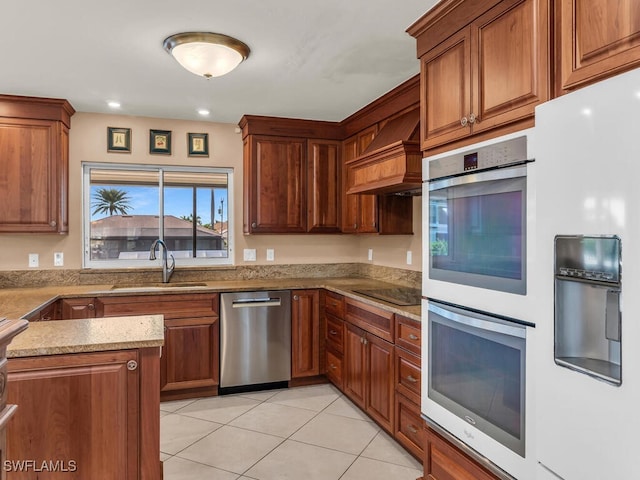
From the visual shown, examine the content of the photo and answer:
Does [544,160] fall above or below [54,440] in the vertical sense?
above

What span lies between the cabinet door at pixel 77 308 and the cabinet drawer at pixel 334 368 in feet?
6.35

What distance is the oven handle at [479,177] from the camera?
1.58 metres

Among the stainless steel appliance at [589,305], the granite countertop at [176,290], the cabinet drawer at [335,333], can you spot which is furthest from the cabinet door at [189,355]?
the stainless steel appliance at [589,305]

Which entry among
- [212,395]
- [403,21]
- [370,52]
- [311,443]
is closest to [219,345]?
[212,395]

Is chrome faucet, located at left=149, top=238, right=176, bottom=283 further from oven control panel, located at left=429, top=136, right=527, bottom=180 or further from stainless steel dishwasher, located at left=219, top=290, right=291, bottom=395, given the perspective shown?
oven control panel, located at left=429, top=136, right=527, bottom=180

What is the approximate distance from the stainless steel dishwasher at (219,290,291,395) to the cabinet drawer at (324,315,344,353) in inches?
13.5

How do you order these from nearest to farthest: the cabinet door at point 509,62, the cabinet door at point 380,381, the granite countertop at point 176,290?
the cabinet door at point 509,62 < the granite countertop at point 176,290 < the cabinet door at point 380,381

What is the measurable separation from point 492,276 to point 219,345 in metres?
2.55

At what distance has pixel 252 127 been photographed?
13.2 ft

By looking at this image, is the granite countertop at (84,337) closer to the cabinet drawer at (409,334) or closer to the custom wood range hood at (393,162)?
the cabinet drawer at (409,334)

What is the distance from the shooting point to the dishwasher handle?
3662 mm

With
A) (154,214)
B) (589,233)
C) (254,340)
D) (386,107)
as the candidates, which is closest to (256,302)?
(254,340)

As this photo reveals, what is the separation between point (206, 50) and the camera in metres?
2.42

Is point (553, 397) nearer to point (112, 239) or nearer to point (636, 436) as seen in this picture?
point (636, 436)
